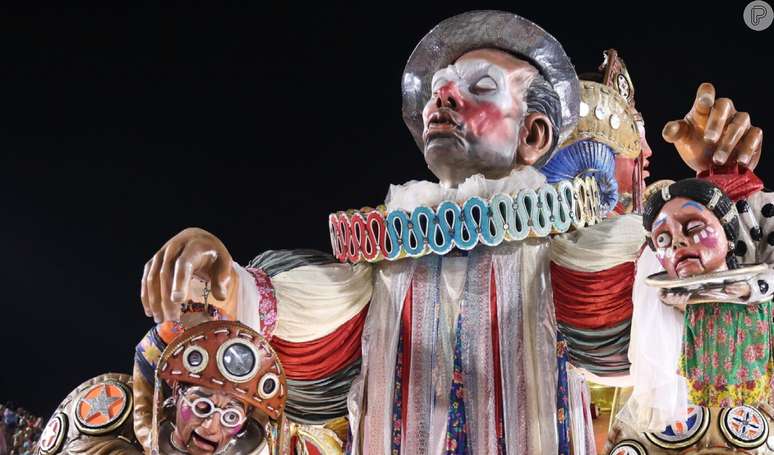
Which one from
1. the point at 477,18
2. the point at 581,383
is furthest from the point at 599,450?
the point at 477,18

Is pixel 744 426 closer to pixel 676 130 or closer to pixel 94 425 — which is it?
pixel 676 130

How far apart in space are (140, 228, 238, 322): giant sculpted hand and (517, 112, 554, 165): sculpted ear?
815mm

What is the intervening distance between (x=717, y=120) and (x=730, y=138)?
5cm

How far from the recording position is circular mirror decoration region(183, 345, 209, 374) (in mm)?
2791

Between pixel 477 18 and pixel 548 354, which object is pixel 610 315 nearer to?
pixel 548 354

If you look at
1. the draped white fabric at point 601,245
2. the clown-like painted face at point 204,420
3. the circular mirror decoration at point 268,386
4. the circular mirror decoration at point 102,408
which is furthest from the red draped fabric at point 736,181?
the circular mirror decoration at point 102,408

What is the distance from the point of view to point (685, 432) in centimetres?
311

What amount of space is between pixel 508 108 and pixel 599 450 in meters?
1.09

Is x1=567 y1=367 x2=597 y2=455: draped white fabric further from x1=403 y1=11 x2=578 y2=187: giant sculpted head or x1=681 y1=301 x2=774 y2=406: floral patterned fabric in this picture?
x1=403 y1=11 x2=578 y2=187: giant sculpted head

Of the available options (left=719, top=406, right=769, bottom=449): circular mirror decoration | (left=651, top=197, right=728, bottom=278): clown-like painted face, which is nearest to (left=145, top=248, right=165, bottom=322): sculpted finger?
(left=651, top=197, right=728, bottom=278): clown-like painted face

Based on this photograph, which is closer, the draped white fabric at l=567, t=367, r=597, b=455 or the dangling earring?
the dangling earring

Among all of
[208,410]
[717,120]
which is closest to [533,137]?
[717,120]

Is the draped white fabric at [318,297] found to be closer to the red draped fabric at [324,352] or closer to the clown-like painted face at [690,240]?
the red draped fabric at [324,352]

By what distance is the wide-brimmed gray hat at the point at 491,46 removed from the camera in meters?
3.28
